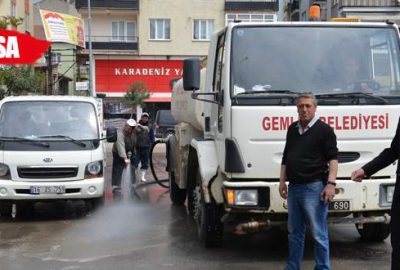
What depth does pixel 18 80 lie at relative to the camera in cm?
2306

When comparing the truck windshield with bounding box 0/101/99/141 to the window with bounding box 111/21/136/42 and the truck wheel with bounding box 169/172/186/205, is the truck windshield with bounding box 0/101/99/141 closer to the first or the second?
the truck wheel with bounding box 169/172/186/205

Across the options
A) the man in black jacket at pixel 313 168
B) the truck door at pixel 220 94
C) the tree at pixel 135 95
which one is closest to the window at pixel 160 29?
the tree at pixel 135 95

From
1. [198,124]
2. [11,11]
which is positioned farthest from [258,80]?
[11,11]

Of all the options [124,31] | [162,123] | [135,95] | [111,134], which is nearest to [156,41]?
[124,31]

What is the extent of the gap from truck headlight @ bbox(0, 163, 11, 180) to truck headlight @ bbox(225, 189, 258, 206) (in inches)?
177

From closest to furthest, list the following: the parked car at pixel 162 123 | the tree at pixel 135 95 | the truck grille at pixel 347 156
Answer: the truck grille at pixel 347 156
the parked car at pixel 162 123
the tree at pixel 135 95

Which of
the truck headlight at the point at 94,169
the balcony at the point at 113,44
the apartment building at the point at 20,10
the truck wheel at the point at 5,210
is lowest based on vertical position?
the truck wheel at the point at 5,210

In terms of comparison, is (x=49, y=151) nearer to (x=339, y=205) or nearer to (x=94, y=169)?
(x=94, y=169)

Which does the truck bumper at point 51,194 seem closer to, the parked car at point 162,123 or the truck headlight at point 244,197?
the truck headlight at point 244,197

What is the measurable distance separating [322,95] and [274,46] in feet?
2.57

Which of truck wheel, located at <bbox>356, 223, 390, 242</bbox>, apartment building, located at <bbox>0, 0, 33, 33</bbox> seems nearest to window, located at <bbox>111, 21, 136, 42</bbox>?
apartment building, located at <bbox>0, 0, 33, 33</bbox>

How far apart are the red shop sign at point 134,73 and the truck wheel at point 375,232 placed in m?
41.2

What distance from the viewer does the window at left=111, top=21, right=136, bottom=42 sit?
49844 mm

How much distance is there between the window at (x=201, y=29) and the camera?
4862 centimetres
